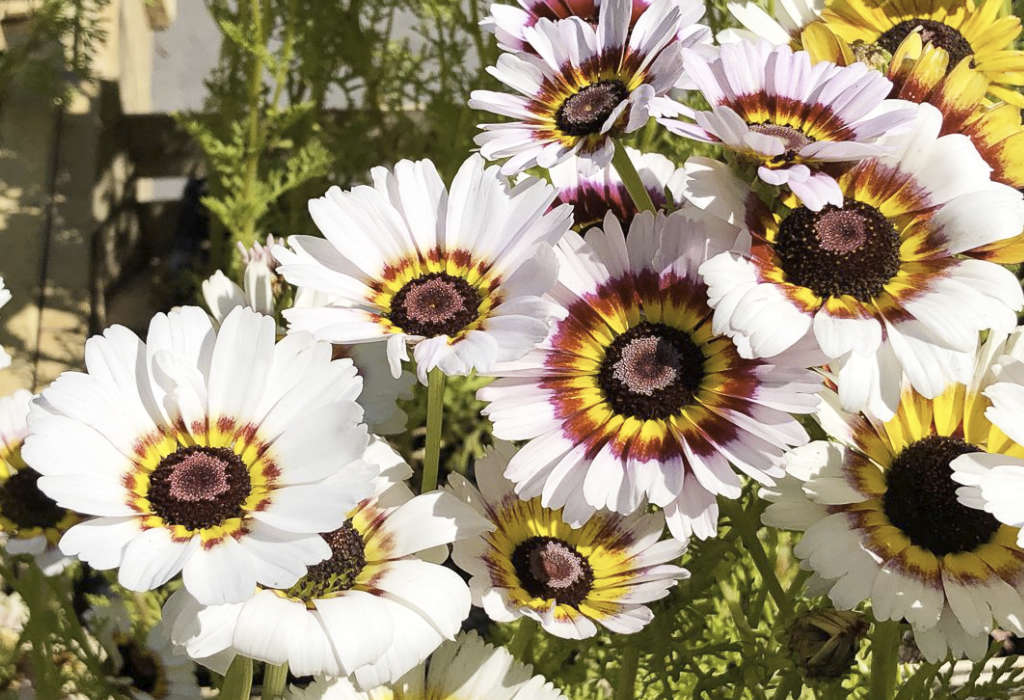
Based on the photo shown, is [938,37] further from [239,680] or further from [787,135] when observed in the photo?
[239,680]

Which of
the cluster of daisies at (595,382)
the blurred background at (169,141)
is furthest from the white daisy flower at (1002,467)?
the blurred background at (169,141)

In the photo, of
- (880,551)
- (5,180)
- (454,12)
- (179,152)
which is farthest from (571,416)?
(179,152)

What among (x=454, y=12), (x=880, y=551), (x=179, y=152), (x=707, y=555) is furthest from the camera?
(x=179, y=152)

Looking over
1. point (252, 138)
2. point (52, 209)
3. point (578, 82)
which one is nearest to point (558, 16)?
point (578, 82)

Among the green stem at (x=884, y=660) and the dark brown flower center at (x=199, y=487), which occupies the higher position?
the dark brown flower center at (x=199, y=487)

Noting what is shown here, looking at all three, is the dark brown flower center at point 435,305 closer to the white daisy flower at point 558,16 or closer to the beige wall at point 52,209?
the white daisy flower at point 558,16

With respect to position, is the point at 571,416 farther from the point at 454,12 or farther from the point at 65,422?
the point at 454,12

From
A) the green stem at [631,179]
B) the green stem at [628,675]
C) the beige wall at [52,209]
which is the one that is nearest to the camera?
the green stem at [631,179]

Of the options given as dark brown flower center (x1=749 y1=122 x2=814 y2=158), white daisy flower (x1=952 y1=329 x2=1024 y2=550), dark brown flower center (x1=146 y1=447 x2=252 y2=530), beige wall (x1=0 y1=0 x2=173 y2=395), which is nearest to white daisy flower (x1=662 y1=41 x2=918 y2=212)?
dark brown flower center (x1=749 y1=122 x2=814 y2=158)
